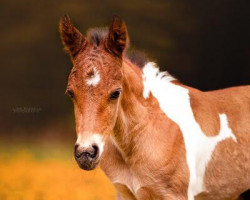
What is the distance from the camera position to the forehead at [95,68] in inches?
101

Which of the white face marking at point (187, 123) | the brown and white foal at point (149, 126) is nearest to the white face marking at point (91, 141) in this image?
the brown and white foal at point (149, 126)

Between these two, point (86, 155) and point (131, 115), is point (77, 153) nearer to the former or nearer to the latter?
point (86, 155)

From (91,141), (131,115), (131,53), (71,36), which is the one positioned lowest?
(131,115)

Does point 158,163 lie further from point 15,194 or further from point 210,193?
point 15,194

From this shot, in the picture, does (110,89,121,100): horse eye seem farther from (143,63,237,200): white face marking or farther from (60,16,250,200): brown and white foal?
(143,63,237,200): white face marking

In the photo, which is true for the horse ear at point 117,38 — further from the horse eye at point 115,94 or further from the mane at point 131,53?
the horse eye at point 115,94

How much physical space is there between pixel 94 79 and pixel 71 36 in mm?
379

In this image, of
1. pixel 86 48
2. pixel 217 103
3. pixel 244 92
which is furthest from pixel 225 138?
Answer: pixel 86 48

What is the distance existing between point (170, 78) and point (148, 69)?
21cm

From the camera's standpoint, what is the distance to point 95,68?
2598 mm

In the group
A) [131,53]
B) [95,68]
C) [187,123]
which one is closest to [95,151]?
[95,68]

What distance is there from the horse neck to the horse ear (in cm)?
18

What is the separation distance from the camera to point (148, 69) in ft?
10.6

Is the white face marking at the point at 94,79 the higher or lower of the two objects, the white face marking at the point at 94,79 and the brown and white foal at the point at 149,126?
the higher
